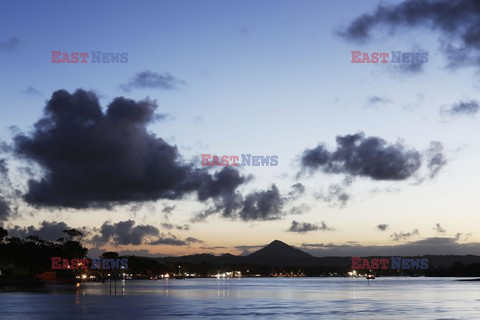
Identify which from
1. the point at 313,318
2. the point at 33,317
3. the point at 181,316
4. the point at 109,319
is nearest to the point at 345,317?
the point at 313,318

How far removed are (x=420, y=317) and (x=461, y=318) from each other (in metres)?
4.70

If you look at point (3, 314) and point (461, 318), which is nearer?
point (461, 318)

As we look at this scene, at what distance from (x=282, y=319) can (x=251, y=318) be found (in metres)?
3.55

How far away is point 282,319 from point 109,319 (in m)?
19.4

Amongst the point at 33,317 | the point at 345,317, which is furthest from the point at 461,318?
the point at 33,317

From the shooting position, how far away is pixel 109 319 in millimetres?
74625

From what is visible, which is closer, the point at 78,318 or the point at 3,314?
the point at 78,318

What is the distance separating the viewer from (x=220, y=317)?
80.3m

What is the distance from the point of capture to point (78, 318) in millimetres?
76500

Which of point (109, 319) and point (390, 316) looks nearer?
point (109, 319)

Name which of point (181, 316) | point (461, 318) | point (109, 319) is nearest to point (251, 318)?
point (181, 316)

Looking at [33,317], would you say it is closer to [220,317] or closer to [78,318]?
[78,318]

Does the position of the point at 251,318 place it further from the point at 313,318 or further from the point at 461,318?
the point at 461,318

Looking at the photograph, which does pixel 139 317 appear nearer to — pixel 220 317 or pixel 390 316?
pixel 220 317
